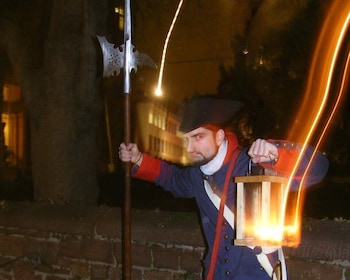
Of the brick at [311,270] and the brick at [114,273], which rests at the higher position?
the brick at [311,270]

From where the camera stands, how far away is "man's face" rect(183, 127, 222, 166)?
3.02 meters

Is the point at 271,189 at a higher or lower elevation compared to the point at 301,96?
lower

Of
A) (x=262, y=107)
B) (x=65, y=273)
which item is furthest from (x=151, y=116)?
(x=65, y=273)

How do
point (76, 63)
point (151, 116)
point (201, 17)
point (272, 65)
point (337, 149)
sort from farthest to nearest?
point (151, 116) → point (337, 149) → point (272, 65) → point (201, 17) → point (76, 63)

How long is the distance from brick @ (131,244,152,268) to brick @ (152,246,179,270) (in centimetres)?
5

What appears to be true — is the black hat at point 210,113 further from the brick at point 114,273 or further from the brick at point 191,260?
the brick at point 114,273

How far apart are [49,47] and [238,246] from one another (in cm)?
435

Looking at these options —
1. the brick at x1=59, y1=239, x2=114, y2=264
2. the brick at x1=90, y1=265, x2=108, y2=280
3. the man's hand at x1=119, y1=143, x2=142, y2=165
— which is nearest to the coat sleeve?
the man's hand at x1=119, y1=143, x2=142, y2=165

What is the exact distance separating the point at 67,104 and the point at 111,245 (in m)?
2.31

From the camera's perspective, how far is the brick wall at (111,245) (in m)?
3.74

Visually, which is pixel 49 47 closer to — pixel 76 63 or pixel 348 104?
pixel 76 63

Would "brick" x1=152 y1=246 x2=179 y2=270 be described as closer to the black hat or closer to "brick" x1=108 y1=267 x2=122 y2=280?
"brick" x1=108 y1=267 x2=122 y2=280

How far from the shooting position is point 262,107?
13.3 meters

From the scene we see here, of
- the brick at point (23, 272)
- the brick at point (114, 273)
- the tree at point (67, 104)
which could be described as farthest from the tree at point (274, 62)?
the brick at point (23, 272)
